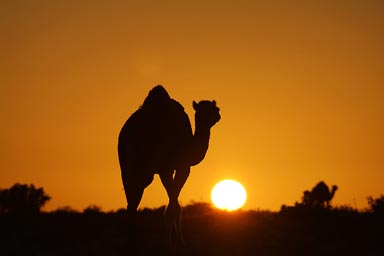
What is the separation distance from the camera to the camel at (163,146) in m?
18.8

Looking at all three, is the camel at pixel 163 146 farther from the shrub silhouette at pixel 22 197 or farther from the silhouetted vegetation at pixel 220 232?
the shrub silhouette at pixel 22 197

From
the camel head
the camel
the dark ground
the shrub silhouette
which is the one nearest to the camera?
the camel head

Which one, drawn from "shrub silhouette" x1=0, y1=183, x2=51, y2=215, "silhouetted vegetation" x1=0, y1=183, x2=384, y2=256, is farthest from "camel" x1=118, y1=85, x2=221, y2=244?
"shrub silhouette" x1=0, y1=183, x2=51, y2=215

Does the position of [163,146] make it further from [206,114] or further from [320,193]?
[320,193]

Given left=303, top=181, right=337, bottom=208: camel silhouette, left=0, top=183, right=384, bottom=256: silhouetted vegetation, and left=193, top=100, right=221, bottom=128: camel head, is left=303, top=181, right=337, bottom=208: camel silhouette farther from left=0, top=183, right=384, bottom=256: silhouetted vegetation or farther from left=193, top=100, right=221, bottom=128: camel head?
left=193, top=100, right=221, bottom=128: camel head

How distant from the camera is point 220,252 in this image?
2242 cm

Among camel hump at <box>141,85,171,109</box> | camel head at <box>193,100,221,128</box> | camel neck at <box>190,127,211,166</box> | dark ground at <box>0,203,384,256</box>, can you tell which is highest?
camel hump at <box>141,85,171,109</box>

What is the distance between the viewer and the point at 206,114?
1867 cm

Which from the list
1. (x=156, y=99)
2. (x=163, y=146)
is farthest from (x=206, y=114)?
(x=156, y=99)

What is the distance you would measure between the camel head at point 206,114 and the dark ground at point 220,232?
180 inches

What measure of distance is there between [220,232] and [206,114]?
6629 mm

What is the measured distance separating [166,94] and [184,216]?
8278 millimetres

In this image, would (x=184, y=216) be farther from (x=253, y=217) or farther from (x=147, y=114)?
(x=147, y=114)

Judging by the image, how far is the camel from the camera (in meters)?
18.8
